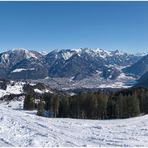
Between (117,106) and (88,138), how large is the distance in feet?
213

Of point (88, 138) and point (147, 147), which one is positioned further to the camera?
point (88, 138)

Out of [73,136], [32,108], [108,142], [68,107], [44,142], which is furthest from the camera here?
[32,108]

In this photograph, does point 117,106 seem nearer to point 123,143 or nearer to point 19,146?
point 123,143

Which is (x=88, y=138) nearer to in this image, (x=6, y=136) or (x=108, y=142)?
(x=108, y=142)

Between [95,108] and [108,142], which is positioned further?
[95,108]

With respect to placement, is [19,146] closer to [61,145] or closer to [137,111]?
[61,145]

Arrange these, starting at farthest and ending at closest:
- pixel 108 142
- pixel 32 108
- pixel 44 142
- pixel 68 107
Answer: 1. pixel 32 108
2. pixel 68 107
3. pixel 108 142
4. pixel 44 142

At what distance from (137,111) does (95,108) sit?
1450 centimetres

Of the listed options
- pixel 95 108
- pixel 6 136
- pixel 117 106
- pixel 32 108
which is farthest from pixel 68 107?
pixel 6 136

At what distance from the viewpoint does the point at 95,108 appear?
4237 inches

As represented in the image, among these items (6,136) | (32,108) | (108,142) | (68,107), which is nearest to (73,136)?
(108,142)

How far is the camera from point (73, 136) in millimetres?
41375

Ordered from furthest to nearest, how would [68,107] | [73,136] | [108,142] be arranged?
[68,107] → [73,136] → [108,142]

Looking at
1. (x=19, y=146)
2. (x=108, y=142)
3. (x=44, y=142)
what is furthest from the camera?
(x=108, y=142)
